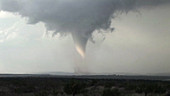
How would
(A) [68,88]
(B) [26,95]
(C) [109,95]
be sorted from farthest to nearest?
(B) [26,95] < (A) [68,88] < (C) [109,95]

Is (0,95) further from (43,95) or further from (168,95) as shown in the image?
(168,95)

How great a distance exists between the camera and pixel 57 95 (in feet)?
164

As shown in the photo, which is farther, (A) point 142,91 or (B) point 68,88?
(A) point 142,91

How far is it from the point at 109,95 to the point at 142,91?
14.1 meters

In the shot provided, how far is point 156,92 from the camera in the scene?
54.7 m

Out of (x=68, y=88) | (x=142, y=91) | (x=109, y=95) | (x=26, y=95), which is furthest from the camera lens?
(x=142, y=91)

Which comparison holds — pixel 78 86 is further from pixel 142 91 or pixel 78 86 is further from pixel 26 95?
pixel 142 91

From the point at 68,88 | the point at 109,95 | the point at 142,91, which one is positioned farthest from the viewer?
the point at 142,91

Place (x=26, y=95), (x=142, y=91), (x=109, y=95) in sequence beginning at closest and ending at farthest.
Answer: (x=109, y=95) → (x=26, y=95) → (x=142, y=91)

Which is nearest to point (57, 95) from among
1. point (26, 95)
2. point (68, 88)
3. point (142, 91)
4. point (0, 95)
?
point (68, 88)

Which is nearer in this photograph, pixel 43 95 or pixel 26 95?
pixel 43 95

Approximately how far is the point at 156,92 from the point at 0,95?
26.8 m

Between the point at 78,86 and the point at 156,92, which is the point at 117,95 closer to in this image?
the point at 78,86

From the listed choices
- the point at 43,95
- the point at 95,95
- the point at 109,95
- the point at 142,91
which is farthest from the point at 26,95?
the point at 142,91
